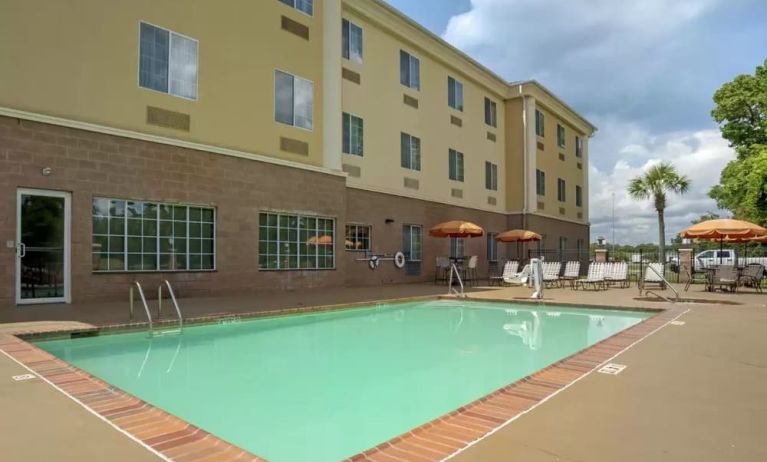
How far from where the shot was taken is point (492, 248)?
77.5ft

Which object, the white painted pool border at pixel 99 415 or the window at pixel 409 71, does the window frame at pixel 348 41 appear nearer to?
the window at pixel 409 71

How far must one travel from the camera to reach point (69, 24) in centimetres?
976

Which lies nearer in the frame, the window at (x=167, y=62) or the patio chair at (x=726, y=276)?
the window at (x=167, y=62)

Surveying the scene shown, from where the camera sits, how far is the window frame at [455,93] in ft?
69.0

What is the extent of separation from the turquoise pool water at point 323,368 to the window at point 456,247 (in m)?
10.4

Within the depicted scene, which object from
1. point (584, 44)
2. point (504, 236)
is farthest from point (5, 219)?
point (504, 236)

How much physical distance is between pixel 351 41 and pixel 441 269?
28.7 feet

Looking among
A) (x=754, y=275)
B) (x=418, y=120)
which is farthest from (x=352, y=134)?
(x=754, y=275)

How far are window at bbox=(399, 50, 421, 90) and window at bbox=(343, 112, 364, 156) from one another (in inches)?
124

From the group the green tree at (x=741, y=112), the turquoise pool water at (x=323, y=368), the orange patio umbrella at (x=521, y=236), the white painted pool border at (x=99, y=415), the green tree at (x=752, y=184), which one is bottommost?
the turquoise pool water at (x=323, y=368)

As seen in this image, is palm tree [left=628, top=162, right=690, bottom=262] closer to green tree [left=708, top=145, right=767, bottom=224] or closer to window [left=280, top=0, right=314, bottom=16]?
green tree [left=708, top=145, right=767, bottom=224]

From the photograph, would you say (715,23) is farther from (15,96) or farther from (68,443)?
(15,96)

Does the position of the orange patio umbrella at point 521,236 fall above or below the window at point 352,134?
below

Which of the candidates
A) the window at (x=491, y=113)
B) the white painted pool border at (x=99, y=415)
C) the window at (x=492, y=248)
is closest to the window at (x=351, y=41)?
the window at (x=491, y=113)
